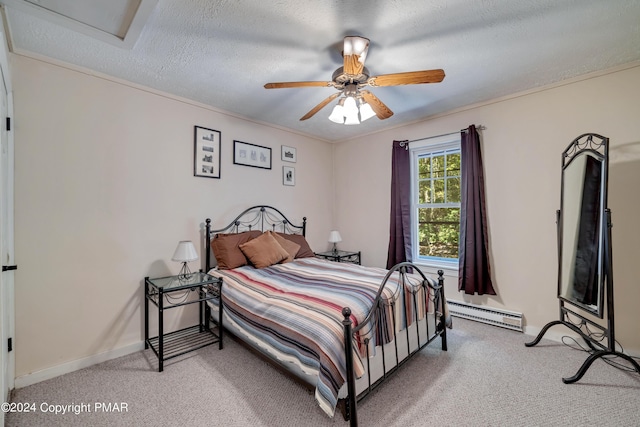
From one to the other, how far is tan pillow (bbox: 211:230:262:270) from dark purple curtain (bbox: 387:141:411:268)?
2.02 metres

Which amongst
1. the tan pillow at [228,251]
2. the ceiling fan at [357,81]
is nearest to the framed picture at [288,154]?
the tan pillow at [228,251]

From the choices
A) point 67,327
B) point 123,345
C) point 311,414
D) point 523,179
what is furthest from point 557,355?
point 67,327

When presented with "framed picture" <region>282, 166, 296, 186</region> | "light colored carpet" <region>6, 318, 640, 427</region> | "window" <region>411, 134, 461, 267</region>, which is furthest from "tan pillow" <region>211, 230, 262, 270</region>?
"window" <region>411, 134, 461, 267</region>

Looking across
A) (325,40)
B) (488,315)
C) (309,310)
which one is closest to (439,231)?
(488,315)

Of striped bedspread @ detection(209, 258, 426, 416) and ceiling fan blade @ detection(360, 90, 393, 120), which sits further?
ceiling fan blade @ detection(360, 90, 393, 120)

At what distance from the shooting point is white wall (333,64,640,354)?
242 centimetres

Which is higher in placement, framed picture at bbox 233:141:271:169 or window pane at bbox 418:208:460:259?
framed picture at bbox 233:141:271:169

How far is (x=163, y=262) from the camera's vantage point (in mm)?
2812

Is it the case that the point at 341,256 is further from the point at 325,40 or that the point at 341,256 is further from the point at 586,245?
the point at 325,40

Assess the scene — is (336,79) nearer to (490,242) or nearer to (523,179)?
(523,179)

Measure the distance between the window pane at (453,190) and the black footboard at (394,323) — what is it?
145cm

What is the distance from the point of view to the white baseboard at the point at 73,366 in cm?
207

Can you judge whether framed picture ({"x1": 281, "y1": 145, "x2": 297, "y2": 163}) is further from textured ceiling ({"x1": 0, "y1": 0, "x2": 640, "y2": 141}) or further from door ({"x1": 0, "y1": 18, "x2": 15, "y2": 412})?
door ({"x1": 0, "y1": 18, "x2": 15, "y2": 412})

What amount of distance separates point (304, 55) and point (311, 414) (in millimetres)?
2579
